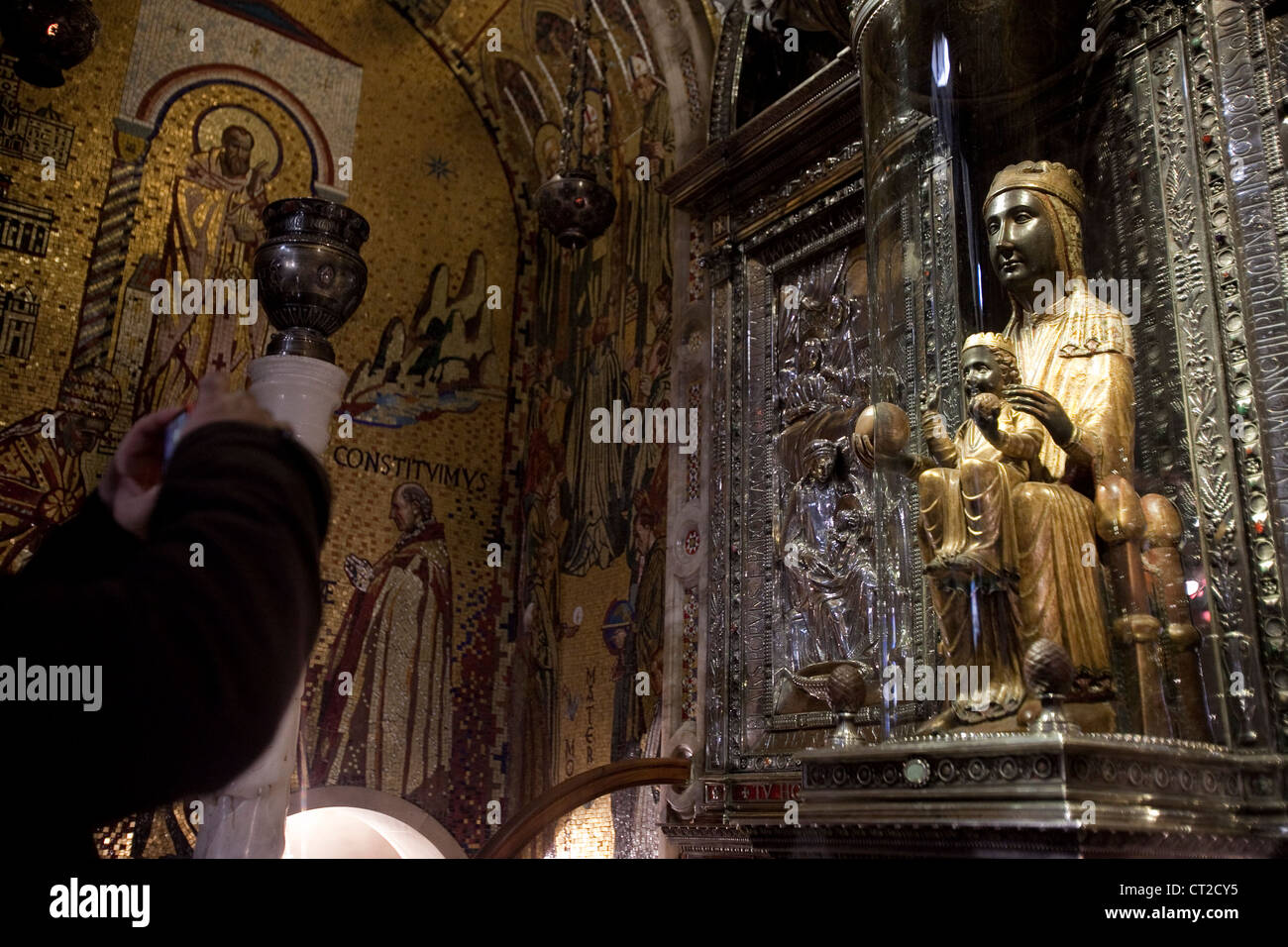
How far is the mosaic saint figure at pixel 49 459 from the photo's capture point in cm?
755

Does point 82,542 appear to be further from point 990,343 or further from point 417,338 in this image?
point 417,338

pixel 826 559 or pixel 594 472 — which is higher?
pixel 594 472

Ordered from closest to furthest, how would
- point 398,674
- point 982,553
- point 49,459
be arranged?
point 982,553
point 49,459
point 398,674

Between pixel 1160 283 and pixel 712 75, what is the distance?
4470 mm

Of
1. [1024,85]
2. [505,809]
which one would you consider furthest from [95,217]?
[1024,85]

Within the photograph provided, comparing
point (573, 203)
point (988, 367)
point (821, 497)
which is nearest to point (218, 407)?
point (988, 367)

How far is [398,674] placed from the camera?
8.72 metres

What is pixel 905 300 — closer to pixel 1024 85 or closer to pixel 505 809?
pixel 1024 85

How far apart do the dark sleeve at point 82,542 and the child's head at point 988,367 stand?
3160mm

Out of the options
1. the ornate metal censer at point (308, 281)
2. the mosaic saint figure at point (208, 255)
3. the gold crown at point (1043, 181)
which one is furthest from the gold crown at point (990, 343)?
the mosaic saint figure at point (208, 255)

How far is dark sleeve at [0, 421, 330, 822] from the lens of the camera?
0.81m

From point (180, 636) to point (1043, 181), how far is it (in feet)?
13.2

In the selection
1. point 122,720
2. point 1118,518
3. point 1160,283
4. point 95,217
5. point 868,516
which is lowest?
point 122,720
